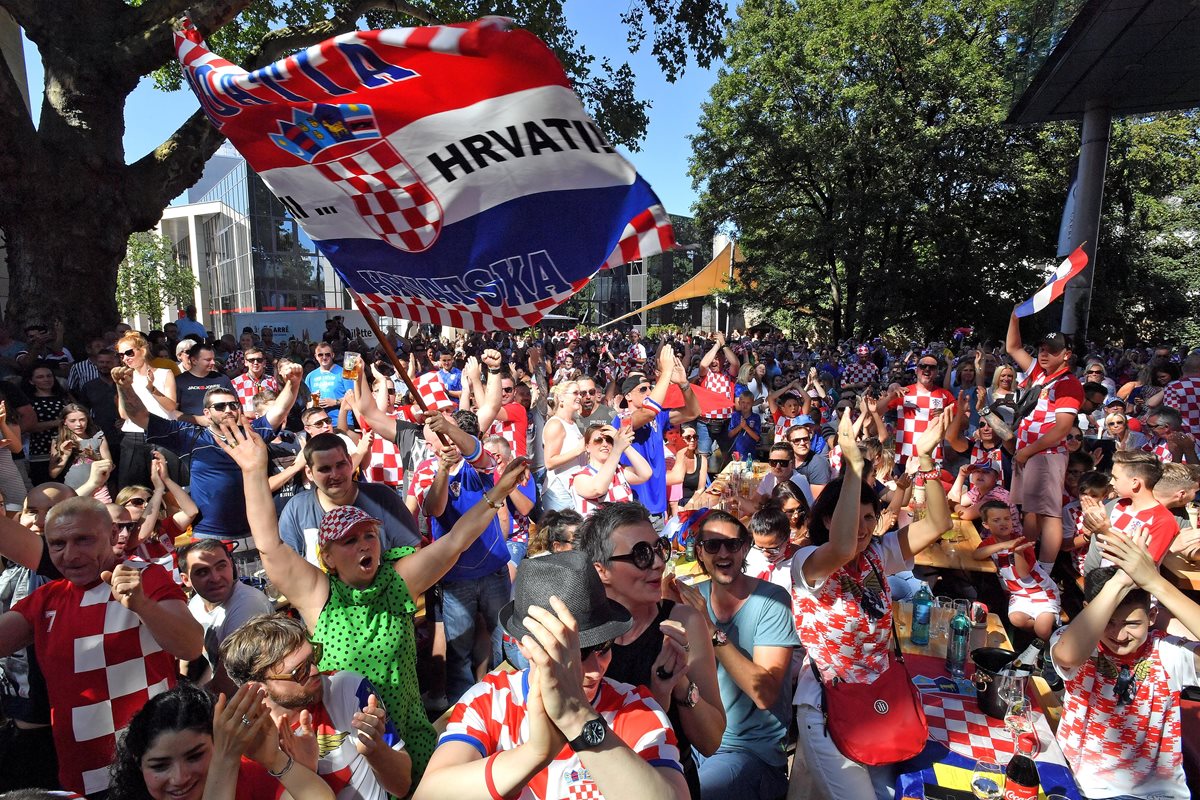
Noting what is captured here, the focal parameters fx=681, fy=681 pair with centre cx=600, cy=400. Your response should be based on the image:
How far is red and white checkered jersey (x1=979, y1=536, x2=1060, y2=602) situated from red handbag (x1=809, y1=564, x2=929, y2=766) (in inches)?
80.8

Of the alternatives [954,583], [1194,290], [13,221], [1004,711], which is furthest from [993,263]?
[13,221]

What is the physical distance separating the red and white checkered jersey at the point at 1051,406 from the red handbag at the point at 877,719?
12.1 feet

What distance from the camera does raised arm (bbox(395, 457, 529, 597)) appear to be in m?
2.83

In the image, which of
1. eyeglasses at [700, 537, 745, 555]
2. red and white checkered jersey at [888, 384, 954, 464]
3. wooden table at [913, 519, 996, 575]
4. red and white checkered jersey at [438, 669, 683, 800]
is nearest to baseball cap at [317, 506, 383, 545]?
red and white checkered jersey at [438, 669, 683, 800]

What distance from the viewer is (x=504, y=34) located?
255 cm

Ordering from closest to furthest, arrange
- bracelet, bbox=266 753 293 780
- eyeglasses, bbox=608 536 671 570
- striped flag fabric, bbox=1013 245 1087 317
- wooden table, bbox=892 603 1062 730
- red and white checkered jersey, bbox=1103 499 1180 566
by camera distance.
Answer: bracelet, bbox=266 753 293 780 < eyeglasses, bbox=608 536 671 570 < wooden table, bbox=892 603 1062 730 < red and white checkered jersey, bbox=1103 499 1180 566 < striped flag fabric, bbox=1013 245 1087 317

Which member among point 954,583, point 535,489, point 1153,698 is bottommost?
point 954,583

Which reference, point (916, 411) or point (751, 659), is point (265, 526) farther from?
point (916, 411)

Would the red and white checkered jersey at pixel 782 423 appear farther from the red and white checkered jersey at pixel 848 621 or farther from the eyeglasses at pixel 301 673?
the eyeglasses at pixel 301 673

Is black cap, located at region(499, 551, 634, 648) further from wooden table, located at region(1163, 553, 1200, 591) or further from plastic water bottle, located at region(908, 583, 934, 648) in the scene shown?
wooden table, located at region(1163, 553, 1200, 591)

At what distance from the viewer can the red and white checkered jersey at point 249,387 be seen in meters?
6.61

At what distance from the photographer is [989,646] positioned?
11.9 ft

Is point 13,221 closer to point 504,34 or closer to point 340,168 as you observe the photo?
point 340,168

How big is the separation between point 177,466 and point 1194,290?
3182 cm
